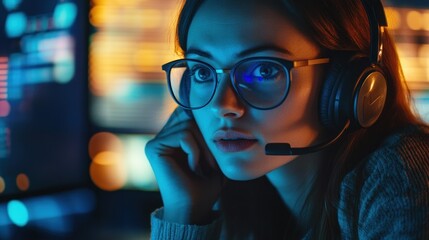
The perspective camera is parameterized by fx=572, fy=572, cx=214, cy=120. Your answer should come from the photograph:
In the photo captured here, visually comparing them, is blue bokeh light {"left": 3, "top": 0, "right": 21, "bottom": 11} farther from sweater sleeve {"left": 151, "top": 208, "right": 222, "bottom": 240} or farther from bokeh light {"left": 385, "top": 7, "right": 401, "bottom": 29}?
bokeh light {"left": 385, "top": 7, "right": 401, "bottom": 29}

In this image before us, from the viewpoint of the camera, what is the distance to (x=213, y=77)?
36.3 inches

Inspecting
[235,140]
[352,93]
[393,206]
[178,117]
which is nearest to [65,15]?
[178,117]

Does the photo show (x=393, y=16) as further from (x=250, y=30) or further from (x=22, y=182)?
(x=22, y=182)

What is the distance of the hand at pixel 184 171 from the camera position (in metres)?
1.13

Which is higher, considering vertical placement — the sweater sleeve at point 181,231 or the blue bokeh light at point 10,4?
the blue bokeh light at point 10,4

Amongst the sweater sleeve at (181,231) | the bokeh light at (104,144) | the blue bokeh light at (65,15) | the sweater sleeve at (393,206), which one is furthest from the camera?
the bokeh light at (104,144)

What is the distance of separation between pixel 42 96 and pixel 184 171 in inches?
25.9

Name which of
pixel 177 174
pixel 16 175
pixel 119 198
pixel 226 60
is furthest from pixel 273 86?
pixel 119 198

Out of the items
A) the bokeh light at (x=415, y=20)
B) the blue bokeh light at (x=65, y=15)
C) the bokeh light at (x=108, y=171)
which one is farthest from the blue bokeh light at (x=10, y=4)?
the bokeh light at (x=415, y=20)

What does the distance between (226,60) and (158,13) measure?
909 mm

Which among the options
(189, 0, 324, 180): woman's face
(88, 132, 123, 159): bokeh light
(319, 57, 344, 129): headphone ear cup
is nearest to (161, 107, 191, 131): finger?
(189, 0, 324, 180): woman's face

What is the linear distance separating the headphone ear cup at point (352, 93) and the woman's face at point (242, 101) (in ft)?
0.12

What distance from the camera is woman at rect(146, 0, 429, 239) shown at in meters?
0.83

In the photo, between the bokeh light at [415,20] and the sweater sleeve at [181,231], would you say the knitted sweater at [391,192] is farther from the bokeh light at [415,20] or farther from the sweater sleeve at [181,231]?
the bokeh light at [415,20]
